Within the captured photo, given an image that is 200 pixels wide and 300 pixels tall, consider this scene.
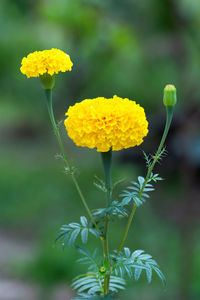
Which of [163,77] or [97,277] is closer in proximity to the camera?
[97,277]

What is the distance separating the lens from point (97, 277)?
91cm

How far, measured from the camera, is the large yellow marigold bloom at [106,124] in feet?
2.60

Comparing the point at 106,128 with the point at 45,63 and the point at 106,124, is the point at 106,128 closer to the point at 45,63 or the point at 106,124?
the point at 106,124

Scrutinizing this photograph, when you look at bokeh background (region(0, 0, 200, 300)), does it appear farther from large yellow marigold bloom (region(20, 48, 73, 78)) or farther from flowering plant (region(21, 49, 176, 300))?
large yellow marigold bloom (region(20, 48, 73, 78))

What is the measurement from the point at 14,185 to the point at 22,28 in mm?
3313

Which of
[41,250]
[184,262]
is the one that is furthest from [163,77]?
[184,262]

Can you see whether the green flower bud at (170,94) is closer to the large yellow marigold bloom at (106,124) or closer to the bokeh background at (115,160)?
the large yellow marigold bloom at (106,124)

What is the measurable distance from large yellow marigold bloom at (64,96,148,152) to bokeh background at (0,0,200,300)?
353 millimetres

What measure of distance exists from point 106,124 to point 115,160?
495cm

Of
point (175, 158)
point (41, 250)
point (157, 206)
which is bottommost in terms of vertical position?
point (41, 250)

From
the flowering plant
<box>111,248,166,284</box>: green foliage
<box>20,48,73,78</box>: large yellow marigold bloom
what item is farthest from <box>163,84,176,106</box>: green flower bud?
<box>111,248,166,284</box>: green foliage

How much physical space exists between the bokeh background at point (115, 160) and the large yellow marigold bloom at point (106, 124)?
1.16 feet

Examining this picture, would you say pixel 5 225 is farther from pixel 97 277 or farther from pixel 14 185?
pixel 97 277

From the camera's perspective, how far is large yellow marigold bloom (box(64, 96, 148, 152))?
0.79m
